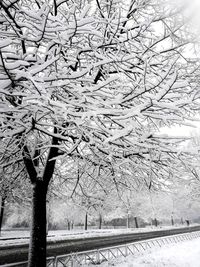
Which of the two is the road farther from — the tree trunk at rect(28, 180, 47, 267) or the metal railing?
the tree trunk at rect(28, 180, 47, 267)

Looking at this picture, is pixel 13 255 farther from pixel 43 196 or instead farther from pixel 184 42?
pixel 184 42

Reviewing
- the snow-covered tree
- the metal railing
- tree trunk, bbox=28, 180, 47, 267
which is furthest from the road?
the snow-covered tree

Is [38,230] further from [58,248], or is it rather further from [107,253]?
[58,248]

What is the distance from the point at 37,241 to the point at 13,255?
30.1 ft

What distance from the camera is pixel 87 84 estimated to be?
3590 millimetres

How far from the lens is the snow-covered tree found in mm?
2262

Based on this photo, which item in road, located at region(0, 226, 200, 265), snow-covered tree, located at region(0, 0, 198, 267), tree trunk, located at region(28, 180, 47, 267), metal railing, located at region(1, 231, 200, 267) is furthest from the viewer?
road, located at region(0, 226, 200, 265)

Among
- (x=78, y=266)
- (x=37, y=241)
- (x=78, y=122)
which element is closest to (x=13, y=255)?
(x=78, y=266)

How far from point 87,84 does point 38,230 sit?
11.0 ft

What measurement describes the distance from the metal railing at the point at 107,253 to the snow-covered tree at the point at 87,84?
4.62 m

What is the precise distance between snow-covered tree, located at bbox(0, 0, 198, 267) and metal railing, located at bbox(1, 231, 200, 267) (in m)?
4.62

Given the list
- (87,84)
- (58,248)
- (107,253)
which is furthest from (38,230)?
(58,248)

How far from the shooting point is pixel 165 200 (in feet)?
174

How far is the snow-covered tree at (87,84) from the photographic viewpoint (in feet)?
7.42
